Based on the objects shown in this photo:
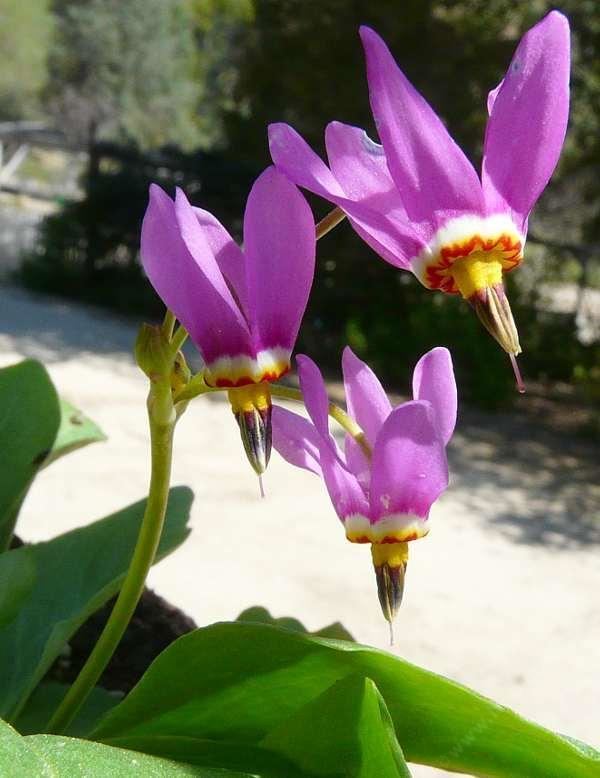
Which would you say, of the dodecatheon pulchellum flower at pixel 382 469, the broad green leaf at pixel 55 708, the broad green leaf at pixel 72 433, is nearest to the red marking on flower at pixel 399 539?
the dodecatheon pulchellum flower at pixel 382 469

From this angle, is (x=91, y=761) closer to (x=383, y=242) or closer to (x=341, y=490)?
(x=341, y=490)

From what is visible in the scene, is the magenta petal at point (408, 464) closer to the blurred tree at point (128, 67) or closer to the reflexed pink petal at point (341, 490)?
the reflexed pink petal at point (341, 490)

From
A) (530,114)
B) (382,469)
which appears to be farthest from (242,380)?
(530,114)

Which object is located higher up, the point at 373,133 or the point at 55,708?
the point at 373,133

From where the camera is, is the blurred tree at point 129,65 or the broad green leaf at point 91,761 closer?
the broad green leaf at point 91,761

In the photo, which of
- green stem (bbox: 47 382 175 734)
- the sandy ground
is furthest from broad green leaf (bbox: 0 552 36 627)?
the sandy ground

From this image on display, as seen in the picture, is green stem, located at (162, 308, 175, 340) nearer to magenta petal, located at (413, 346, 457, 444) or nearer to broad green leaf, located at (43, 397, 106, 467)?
magenta petal, located at (413, 346, 457, 444)
